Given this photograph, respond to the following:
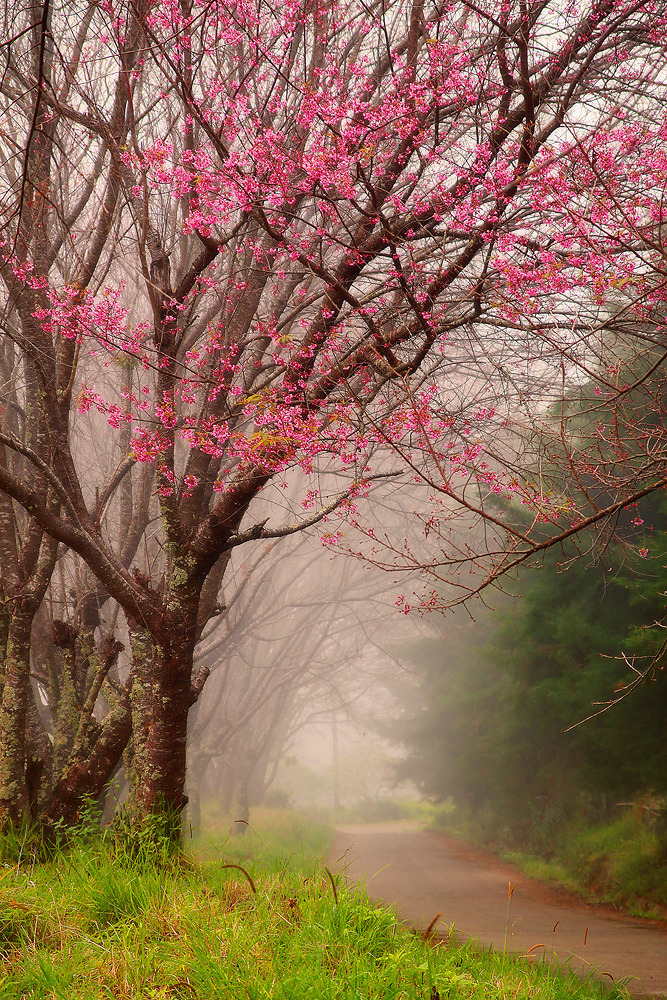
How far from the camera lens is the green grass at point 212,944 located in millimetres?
3107

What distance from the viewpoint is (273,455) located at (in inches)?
195

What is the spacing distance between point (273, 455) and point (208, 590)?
2.61 metres

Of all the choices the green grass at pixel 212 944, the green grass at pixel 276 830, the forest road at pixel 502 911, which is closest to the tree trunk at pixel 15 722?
the green grass at pixel 212 944

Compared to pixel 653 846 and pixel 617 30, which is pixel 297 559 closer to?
pixel 653 846

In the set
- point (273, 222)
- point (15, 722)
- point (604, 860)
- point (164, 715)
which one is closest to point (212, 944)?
point (164, 715)

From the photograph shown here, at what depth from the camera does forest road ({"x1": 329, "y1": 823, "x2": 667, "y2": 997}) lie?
6.06m

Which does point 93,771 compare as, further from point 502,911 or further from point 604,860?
point 604,860

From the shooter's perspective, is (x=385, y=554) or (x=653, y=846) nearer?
(x=653, y=846)

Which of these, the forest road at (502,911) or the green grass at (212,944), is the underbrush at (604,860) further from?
the green grass at (212,944)

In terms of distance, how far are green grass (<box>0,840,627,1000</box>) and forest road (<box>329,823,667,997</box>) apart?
1.08ft

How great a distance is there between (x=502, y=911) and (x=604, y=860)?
241 centimetres

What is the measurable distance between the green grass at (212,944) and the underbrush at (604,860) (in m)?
5.33

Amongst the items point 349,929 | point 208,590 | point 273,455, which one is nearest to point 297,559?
point 208,590

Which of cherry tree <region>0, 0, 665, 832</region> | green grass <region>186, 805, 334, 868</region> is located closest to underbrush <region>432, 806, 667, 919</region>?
green grass <region>186, 805, 334, 868</region>
